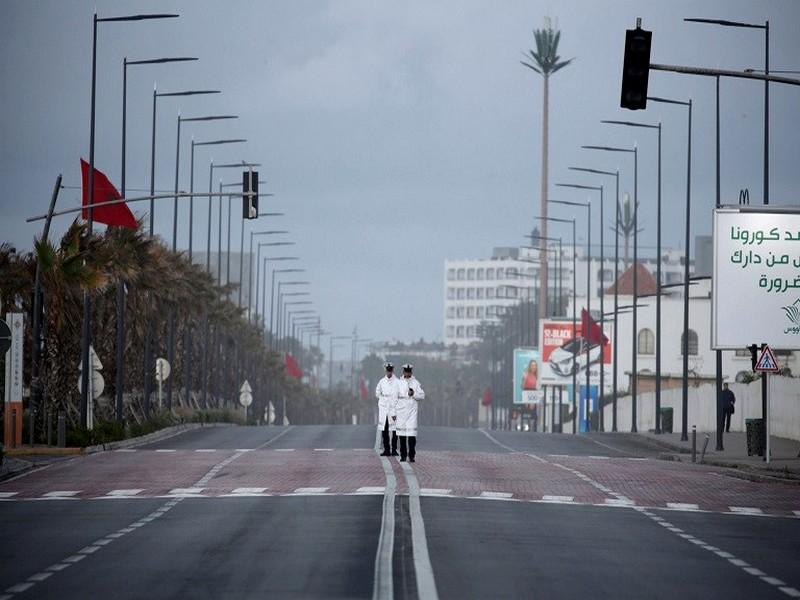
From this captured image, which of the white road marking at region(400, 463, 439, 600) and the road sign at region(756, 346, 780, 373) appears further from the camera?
the road sign at region(756, 346, 780, 373)

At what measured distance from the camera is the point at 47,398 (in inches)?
2024

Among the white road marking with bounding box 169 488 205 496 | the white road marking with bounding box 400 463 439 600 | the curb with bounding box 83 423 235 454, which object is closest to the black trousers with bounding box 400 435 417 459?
the white road marking with bounding box 169 488 205 496

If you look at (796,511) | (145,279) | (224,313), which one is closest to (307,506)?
(796,511)

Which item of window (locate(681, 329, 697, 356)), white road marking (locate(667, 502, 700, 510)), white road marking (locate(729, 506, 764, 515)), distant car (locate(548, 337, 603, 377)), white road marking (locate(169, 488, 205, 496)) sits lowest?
white road marking (locate(729, 506, 764, 515))

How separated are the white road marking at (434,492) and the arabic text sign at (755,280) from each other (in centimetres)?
1570

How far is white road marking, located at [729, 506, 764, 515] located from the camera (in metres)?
27.3

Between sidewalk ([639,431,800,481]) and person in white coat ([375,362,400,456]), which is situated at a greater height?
person in white coat ([375,362,400,456])

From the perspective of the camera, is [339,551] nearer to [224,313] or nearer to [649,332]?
[224,313]

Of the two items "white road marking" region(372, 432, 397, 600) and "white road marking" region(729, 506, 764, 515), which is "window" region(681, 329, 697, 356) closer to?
"white road marking" region(729, 506, 764, 515)

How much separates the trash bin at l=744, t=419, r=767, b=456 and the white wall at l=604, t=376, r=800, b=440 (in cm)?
1202

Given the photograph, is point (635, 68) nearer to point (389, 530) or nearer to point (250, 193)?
A: point (389, 530)

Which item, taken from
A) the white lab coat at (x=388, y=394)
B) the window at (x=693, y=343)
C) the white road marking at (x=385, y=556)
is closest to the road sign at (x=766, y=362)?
the white lab coat at (x=388, y=394)

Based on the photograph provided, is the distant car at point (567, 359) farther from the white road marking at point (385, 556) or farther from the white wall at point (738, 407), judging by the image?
the white road marking at point (385, 556)

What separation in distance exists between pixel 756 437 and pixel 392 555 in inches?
1266
